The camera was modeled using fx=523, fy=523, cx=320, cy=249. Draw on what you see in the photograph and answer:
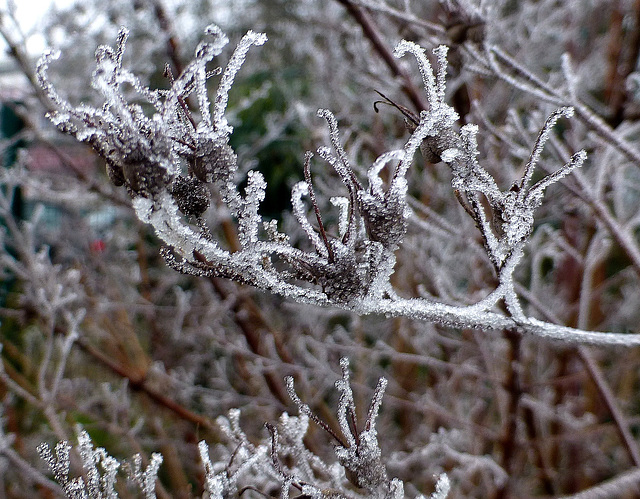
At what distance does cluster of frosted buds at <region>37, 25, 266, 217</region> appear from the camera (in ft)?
1.82

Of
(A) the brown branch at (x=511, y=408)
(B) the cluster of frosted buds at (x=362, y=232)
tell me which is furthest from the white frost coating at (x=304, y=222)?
(A) the brown branch at (x=511, y=408)

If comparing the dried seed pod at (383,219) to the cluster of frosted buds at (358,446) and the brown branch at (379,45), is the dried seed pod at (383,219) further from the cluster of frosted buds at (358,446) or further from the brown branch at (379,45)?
the brown branch at (379,45)

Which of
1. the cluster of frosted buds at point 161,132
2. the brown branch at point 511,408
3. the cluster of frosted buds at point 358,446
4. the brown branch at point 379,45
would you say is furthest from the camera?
the brown branch at point 511,408

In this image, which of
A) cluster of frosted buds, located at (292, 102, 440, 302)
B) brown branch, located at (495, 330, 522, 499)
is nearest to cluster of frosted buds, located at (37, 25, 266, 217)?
cluster of frosted buds, located at (292, 102, 440, 302)

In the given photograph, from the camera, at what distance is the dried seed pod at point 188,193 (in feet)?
2.05

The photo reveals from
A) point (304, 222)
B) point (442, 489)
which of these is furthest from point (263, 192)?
point (442, 489)

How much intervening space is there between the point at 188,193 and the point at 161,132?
0.29 feet

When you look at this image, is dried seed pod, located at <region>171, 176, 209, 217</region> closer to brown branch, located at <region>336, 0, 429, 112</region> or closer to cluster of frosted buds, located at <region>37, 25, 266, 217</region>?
cluster of frosted buds, located at <region>37, 25, 266, 217</region>

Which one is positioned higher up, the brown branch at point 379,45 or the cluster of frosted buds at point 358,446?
the brown branch at point 379,45

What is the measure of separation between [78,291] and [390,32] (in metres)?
1.98

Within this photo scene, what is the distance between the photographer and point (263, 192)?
0.63 meters

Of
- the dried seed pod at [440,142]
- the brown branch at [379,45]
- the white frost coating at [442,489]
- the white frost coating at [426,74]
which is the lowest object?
Answer: the white frost coating at [442,489]

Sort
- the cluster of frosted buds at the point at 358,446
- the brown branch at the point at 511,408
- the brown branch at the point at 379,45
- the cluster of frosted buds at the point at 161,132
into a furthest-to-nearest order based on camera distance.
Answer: the brown branch at the point at 511,408, the brown branch at the point at 379,45, the cluster of frosted buds at the point at 358,446, the cluster of frosted buds at the point at 161,132

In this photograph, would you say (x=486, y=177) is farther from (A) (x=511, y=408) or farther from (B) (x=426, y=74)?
(A) (x=511, y=408)
